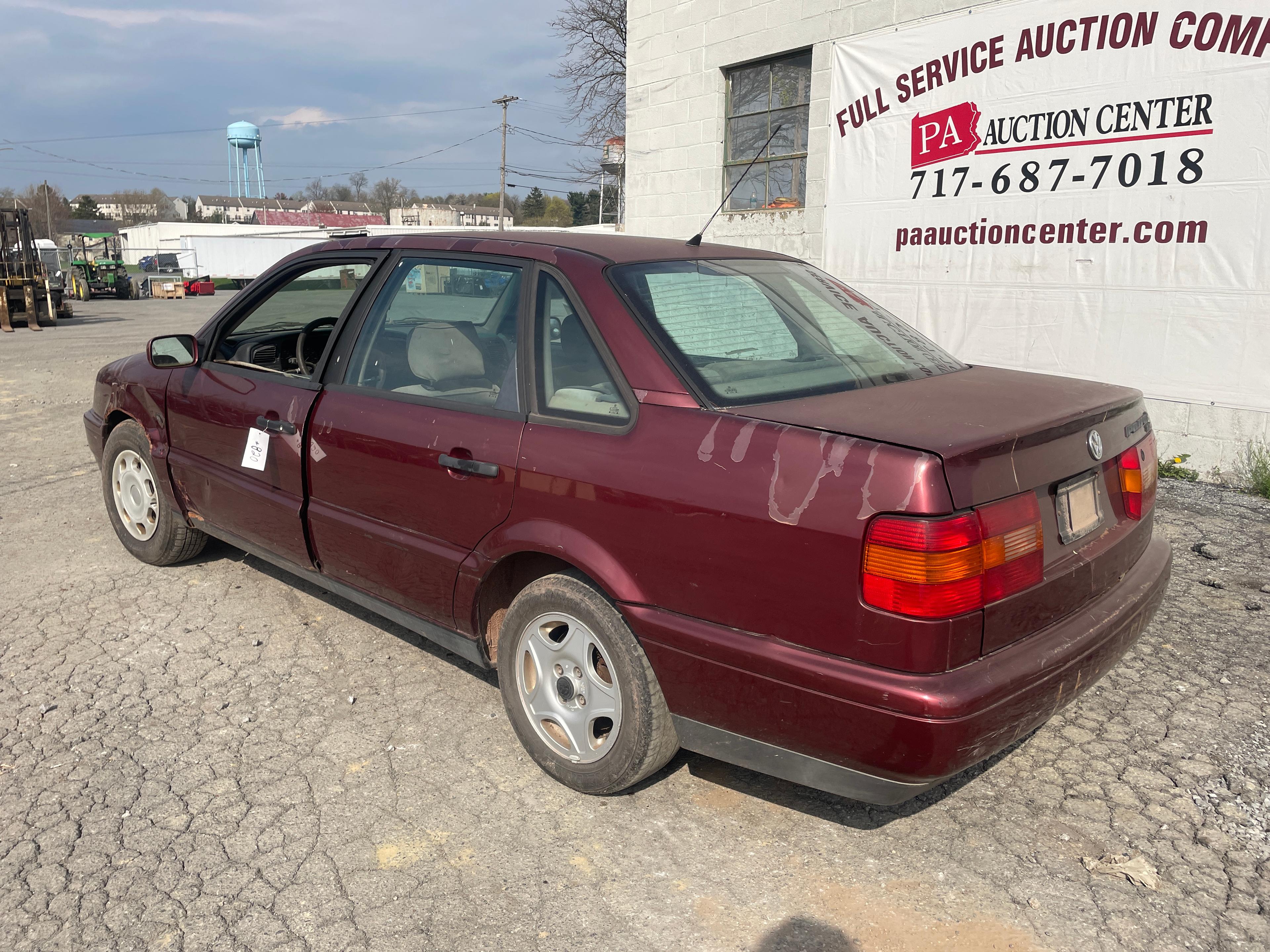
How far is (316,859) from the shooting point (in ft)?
8.79

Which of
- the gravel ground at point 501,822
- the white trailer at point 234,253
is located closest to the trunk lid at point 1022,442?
the gravel ground at point 501,822

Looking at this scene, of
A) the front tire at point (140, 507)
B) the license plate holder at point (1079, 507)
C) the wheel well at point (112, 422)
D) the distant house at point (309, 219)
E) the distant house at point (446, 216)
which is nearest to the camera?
the license plate holder at point (1079, 507)

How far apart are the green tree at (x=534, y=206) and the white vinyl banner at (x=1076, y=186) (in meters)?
87.7

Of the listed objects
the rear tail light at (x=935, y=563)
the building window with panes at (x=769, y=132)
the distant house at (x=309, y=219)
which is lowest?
the rear tail light at (x=935, y=563)

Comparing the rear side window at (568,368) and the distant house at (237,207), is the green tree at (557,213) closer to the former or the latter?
the distant house at (237,207)

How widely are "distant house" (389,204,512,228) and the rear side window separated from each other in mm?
83342

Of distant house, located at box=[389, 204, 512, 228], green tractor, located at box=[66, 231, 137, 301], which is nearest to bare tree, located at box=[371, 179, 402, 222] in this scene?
distant house, located at box=[389, 204, 512, 228]

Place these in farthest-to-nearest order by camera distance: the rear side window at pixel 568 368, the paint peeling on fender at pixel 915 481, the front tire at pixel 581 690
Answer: the rear side window at pixel 568 368 → the front tire at pixel 581 690 → the paint peeling on fender at pixel 915 481

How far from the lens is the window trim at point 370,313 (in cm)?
309

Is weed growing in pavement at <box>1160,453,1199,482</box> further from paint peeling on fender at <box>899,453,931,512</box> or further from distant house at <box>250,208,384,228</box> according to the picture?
distant house at <box>250,208,384,228</box>

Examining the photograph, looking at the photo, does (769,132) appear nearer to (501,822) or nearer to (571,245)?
(571,245)

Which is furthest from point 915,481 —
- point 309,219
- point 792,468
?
point 309,219

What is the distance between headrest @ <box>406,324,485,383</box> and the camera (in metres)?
3.29

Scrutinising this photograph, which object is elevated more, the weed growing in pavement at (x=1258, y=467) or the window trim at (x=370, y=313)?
the window trim at (x=370, y=313)
